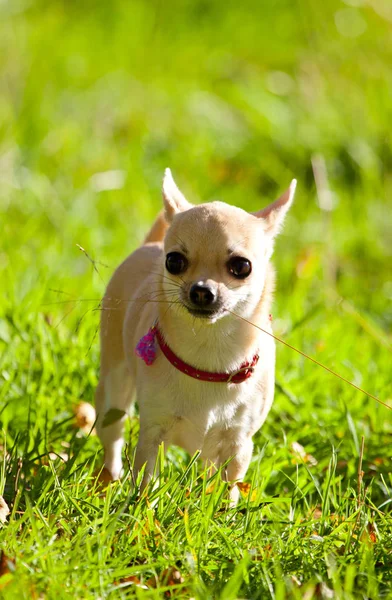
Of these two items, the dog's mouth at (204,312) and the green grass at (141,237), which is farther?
the dog's mouth at (204,312)

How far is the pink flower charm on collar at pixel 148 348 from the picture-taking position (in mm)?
3139

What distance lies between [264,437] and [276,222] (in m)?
1.03

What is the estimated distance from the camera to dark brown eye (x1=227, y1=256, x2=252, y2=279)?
3.04 meters

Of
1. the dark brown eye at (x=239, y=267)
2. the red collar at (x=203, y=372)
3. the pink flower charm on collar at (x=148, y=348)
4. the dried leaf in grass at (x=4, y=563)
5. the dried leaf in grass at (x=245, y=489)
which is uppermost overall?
the dark brown eye at (x=239, y=267)

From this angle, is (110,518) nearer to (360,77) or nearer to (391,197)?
(391,197)

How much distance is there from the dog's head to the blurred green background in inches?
45.8

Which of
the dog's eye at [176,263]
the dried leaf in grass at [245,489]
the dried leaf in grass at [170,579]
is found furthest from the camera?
the dried leaf in grass at [245,489]

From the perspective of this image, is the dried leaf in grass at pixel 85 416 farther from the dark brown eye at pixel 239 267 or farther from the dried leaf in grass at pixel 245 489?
the dark brown eye at pixel 239 267

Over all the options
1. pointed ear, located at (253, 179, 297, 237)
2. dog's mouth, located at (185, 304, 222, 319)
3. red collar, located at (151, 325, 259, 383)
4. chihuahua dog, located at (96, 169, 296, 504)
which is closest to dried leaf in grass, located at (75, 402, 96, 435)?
chihuahua dog, located at (96, 169, 296, 504)

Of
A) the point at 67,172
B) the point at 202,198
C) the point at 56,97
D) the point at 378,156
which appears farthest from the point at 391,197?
the point at 56,97

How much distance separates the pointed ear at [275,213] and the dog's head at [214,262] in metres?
0.12

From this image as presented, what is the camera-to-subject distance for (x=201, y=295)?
2908 millimetres

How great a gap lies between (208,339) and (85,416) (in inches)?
39.0

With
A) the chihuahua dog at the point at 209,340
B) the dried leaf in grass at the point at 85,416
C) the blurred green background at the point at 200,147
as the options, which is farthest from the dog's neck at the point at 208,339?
the blurred green background at the point at 200,147
